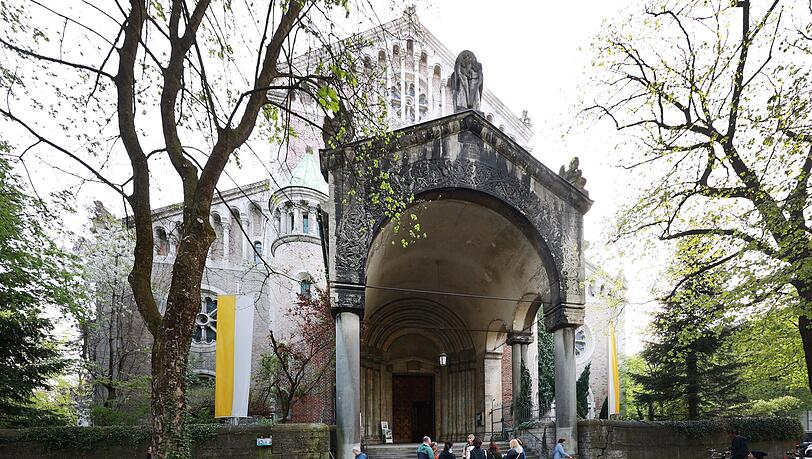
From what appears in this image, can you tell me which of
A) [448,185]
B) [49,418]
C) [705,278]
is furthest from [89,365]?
[705,278]

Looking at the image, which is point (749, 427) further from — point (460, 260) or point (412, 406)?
point (412, 406)

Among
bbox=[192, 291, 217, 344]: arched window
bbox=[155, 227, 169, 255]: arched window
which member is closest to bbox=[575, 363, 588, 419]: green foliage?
bbox=[192, 291, 217, 344]: arched window

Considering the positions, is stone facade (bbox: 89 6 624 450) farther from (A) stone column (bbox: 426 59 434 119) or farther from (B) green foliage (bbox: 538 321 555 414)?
(B) green foliage (bbox: 538 321 555 414)

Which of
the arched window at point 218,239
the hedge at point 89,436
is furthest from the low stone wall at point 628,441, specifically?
the arched window at point 218,239

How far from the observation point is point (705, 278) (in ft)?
40.1

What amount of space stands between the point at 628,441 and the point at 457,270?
6.67 meters

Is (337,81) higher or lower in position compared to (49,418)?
higher

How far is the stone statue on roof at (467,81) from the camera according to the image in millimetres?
13016

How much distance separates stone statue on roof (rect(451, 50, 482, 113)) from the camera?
42.7 ft

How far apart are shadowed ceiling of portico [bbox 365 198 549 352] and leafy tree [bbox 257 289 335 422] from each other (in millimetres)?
1593

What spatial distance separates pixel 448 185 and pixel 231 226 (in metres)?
16.3

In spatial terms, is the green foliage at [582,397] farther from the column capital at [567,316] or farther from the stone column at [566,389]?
the column capital at [567,316]

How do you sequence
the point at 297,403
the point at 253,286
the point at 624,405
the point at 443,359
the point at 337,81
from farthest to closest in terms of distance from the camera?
1. the point at 624,405
2. the point at 253,286
3. the point at 297,403
4. the point at 443,359
5. the point at 337,81

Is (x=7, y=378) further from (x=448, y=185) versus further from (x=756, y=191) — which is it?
(x=756, y=191)
